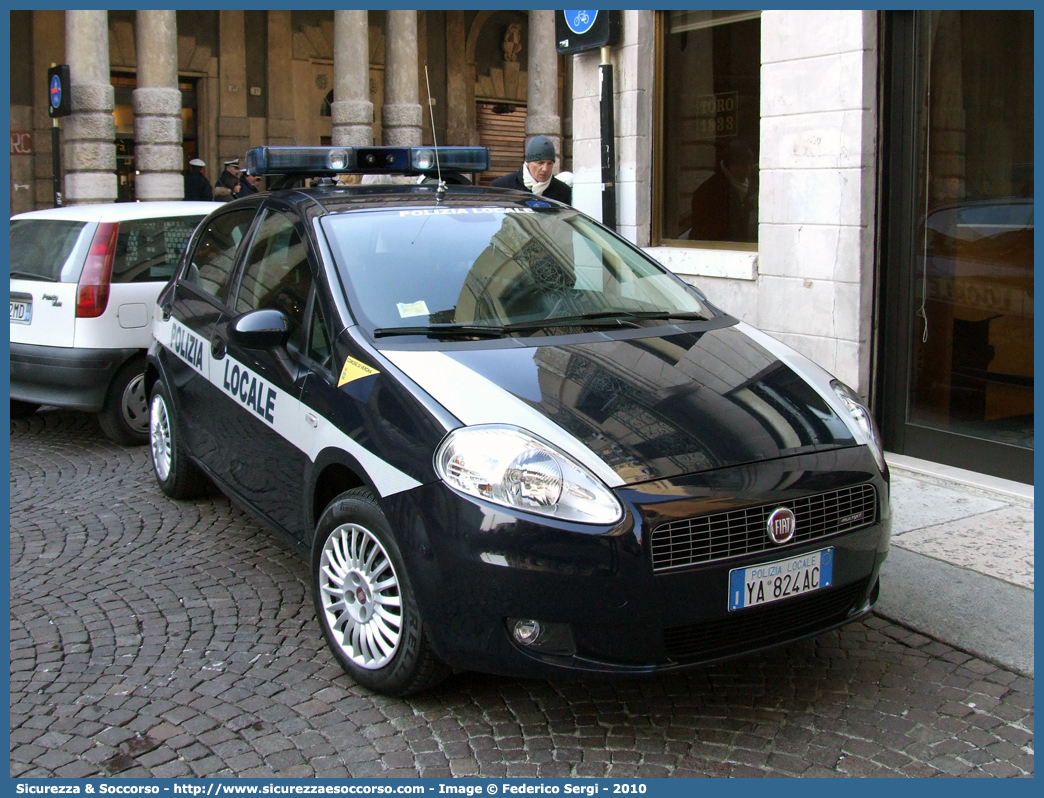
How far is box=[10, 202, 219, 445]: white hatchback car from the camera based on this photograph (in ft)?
24.0

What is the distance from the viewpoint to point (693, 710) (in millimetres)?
3625

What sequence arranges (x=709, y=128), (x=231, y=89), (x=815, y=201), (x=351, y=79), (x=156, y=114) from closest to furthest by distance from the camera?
(x=815, y=201) → (x=709, y=128) → (x=156, y=114) → (x=351, y=79) → (x=231, y=89)

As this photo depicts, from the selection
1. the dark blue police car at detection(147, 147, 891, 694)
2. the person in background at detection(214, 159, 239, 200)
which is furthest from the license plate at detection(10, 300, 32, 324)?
the person in background at detection(214, 159, 239, 200)

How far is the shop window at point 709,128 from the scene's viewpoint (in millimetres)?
8188

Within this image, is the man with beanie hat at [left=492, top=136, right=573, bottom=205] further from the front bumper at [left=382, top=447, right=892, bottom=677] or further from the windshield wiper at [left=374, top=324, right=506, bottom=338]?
the front bumper at [left=382, top=447, right=892, bottom=677]

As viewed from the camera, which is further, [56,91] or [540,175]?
[56,91]

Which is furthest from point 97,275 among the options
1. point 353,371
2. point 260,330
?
point 353,371

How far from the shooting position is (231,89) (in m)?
24.0

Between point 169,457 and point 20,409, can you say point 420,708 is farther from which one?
point 20,409

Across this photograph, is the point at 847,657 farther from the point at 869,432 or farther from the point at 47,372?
the point at 47,372

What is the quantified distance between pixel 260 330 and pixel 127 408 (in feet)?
12.2

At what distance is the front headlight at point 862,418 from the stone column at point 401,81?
18.7m

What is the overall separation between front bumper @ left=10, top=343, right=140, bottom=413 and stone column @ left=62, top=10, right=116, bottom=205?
11690 millimetres

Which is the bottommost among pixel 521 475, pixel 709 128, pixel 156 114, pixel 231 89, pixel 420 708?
pixel 420 708
